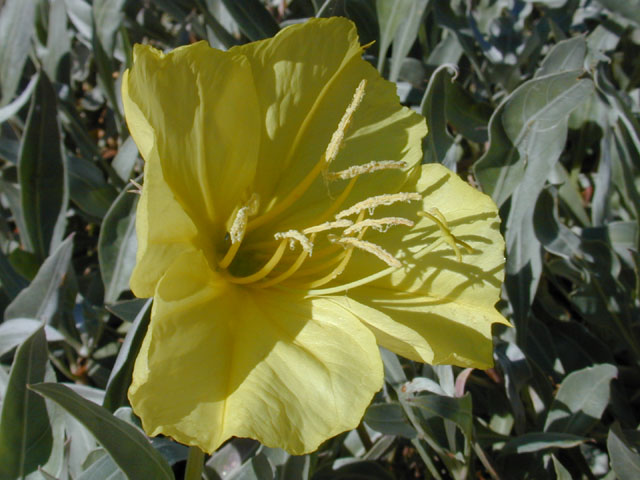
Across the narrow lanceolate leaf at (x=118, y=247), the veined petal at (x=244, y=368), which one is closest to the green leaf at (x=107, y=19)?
the narrow lanceolate leaf at (x=118, y=247)

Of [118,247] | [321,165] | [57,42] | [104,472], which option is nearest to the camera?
[104,472]

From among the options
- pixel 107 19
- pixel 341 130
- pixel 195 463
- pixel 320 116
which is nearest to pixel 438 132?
pixel 320 116

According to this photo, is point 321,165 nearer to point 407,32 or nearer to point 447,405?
point 447,405

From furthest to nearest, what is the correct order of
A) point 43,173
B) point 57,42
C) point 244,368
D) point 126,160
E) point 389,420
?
point 57,42 < point 126,160 < point 43,173 < point 389,420 < point 244,368

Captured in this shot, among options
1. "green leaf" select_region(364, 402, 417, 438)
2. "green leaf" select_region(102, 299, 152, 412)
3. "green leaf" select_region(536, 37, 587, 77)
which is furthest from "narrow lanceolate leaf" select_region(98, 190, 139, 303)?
"green leaf" select_region(536, 37, 587, 77)

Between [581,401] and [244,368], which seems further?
[581,401]

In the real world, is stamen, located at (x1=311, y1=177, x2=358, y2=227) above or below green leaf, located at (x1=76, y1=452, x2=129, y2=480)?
above

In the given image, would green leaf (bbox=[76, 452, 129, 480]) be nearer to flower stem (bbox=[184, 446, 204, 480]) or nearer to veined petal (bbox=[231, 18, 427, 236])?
flower stem (bbox=[184, 446, 204, 480])
